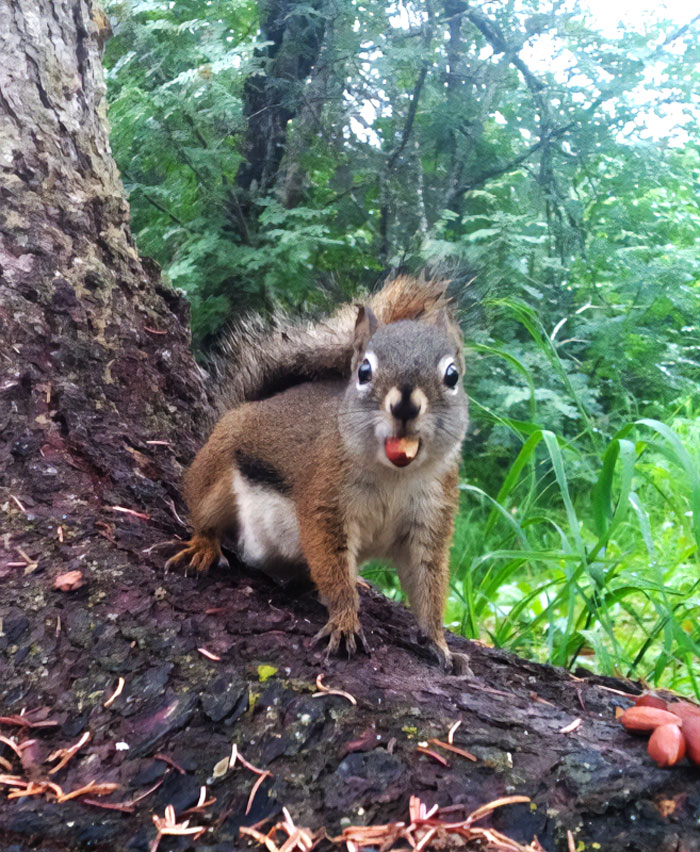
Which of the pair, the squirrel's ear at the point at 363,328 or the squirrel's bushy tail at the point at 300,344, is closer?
the squirrel's ear at the point at 363,328

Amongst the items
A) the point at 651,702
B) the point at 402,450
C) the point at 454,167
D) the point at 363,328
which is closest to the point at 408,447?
the point at 402,450

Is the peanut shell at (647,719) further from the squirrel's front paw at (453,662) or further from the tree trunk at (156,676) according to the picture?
the squirrel's front paw at (453,662)

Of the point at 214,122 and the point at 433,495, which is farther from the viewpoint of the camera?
the point at 214,122

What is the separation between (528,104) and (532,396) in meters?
1.15

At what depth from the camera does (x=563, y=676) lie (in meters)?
1.49

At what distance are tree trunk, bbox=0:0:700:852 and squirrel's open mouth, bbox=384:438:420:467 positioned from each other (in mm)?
377

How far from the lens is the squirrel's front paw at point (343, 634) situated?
1338 mm

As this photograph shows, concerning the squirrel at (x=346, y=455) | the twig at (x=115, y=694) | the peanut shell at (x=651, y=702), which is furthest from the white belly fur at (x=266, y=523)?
the peanut shell at (x=651, y=702)

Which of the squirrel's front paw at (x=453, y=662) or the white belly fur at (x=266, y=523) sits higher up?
the white belly fur at (x=266, y=523)

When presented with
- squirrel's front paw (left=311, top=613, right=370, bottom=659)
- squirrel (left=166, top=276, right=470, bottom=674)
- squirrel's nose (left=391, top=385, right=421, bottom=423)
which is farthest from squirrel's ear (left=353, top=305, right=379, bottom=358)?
squirrel's front paw (left=311, top=613, right=370, bottom=659)

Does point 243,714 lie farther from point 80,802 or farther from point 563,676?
point 563,676

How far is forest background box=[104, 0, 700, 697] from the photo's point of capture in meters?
2.38

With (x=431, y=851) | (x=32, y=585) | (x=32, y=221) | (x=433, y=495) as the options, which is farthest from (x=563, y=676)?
(x=32, y=221)

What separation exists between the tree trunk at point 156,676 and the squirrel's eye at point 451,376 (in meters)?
0.54
